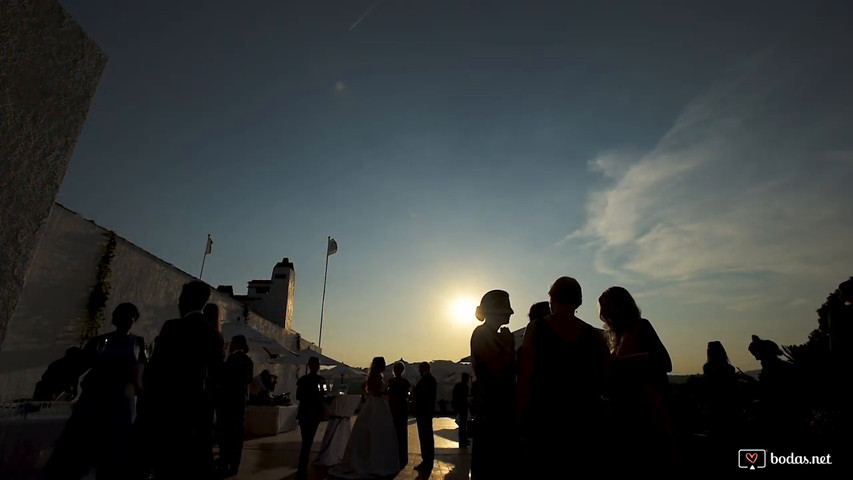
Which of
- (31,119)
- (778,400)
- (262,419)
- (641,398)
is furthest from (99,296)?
(778,400)

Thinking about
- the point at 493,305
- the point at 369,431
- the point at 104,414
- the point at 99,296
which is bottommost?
the point at 369,431

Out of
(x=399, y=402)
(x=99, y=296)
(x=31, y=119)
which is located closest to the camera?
(x=31, y=119)

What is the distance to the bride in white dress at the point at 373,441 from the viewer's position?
6.44 m

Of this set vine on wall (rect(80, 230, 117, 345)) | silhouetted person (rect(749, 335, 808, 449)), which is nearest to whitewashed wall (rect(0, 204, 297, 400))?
vine on wall (rect(80, 230, 117, 345))

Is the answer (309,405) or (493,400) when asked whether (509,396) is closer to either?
(493,400)

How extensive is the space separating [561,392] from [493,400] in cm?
66

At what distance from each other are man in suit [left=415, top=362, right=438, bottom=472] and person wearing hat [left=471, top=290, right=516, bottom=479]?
14.5ft

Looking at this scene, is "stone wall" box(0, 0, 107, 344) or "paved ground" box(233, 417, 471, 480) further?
"paved ground" box(233, 417, 471, 480)

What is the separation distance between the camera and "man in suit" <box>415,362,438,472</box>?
707 centimetres

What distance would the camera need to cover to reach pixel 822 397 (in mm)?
A: 3648

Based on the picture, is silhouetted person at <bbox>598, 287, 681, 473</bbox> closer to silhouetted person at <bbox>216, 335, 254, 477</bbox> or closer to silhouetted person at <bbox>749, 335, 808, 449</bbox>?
silhouetted person at <bbox>749, 335, 808, 449</bbox>

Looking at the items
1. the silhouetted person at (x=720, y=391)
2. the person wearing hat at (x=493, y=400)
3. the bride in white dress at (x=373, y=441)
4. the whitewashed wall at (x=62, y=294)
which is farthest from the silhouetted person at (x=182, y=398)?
the whitewashed wall at (x=62, y=294)

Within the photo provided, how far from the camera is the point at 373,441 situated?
6.60 metres

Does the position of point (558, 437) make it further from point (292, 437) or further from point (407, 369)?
point (407, 369)
